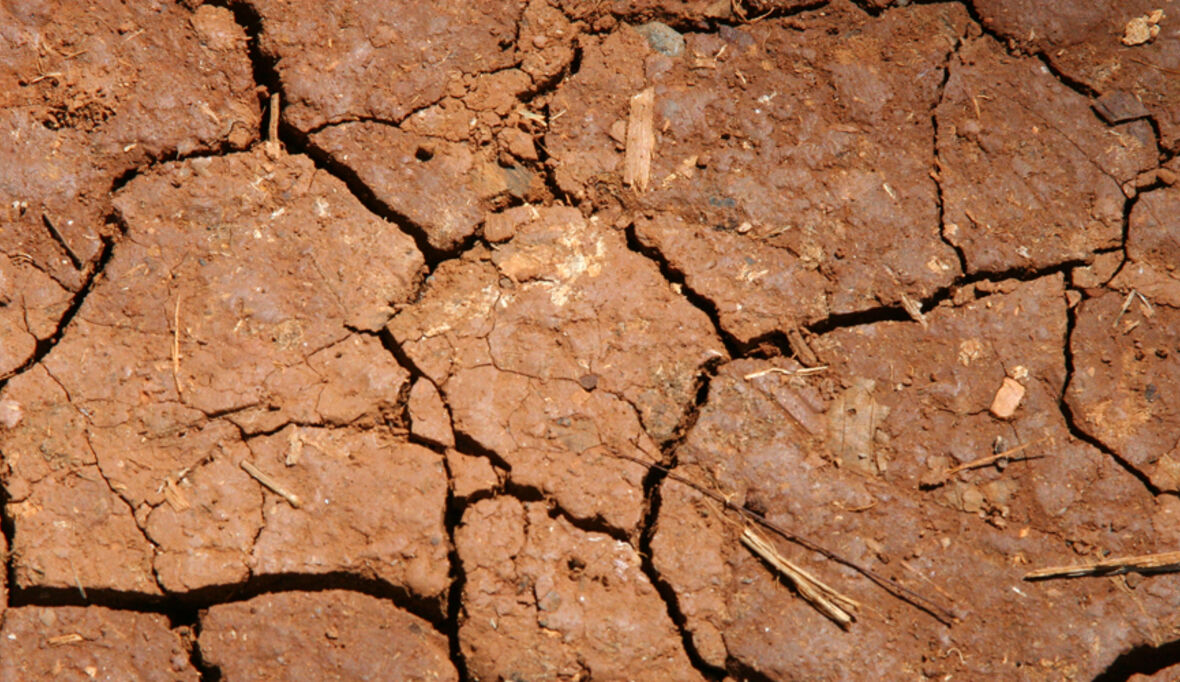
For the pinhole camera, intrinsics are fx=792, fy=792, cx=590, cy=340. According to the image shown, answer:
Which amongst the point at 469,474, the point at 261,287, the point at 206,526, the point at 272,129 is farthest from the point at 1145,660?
the point at 272,129

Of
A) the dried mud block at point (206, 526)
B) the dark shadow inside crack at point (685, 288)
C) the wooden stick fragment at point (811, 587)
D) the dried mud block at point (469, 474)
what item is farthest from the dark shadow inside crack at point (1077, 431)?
the dried mud block at point (206, 526)

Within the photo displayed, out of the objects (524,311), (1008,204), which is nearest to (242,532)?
(524,311)

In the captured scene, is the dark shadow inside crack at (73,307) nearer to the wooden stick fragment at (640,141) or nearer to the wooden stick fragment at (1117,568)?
the wooden stick fragment at (640,141)

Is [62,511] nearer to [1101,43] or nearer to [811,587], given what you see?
[811,587]

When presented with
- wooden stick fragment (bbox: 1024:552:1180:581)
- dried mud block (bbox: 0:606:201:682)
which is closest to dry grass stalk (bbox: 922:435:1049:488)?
wooden stick fragment (bbox: 1024:552:1180:581)

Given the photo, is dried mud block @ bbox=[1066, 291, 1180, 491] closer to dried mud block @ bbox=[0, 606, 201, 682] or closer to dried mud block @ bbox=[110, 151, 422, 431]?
dried mud block @ bbox=[110, 151, 422, 431]

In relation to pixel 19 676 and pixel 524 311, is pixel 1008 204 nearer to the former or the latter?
pixel 524 311
